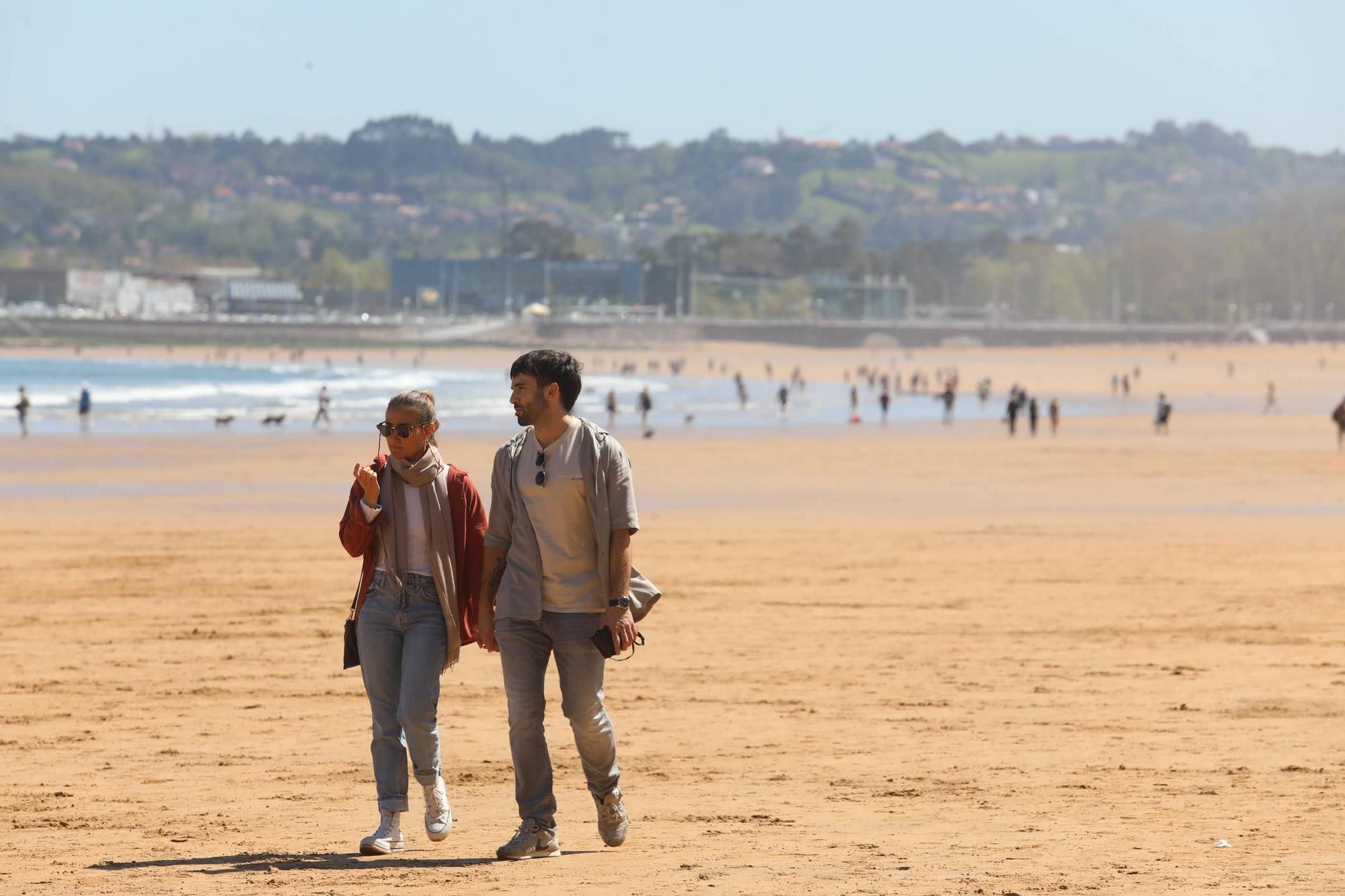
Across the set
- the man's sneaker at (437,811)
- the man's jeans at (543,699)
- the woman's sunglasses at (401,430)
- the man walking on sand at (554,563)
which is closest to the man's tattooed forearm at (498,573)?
the man walking on sand at (554,563)

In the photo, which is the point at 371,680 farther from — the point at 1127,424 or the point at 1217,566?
the point at 1127,424

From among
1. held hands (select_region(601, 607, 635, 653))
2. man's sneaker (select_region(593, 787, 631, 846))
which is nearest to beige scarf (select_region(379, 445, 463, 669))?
held hands (select_region(601, 607, 635, 653))

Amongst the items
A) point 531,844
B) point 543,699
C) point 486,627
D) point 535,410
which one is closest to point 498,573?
point 486,627

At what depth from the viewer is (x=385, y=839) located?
618cm

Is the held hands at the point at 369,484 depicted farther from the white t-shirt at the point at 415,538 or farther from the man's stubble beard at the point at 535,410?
the man's stubble beard at the point at 535,410

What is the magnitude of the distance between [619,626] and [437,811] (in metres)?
1.01

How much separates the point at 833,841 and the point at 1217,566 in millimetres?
10391

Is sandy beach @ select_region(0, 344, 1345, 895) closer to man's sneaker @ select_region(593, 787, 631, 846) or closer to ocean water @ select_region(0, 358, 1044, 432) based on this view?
man's sneaker @ select_region(593, 787, 631, 846)

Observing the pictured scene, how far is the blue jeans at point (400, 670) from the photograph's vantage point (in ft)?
20.2

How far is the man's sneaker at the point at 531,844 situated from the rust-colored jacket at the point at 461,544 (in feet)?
2.11

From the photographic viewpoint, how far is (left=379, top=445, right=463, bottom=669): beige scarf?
616cm

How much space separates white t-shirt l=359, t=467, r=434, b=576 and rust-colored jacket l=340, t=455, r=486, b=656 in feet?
0.19

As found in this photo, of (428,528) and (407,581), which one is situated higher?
(428,528)

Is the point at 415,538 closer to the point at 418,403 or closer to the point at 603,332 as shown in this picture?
the point at 418,403
